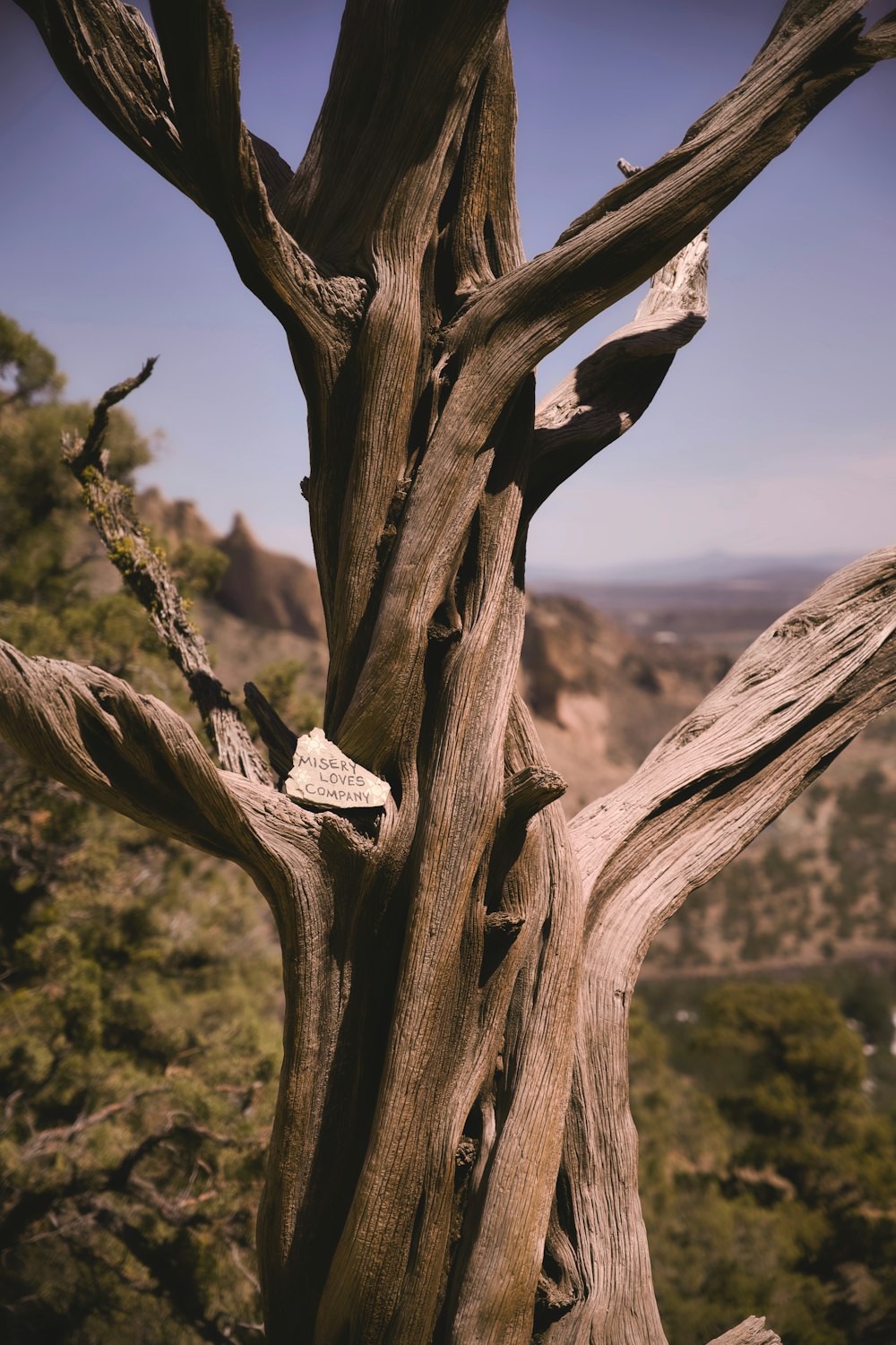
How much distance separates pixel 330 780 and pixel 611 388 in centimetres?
103

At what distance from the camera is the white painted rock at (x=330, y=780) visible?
1560 mm

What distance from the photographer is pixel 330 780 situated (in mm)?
1574

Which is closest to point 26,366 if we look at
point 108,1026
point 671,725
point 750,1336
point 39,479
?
point 39,479

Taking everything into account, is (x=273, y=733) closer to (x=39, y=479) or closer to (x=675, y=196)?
(x=675, y=196)

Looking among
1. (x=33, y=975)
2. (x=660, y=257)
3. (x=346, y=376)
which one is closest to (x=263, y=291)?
(x=346, y=376)

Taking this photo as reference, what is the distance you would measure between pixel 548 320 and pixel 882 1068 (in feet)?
74.6

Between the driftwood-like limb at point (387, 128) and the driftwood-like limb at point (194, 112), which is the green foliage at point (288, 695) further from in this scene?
the driftwood-like limb at point (194, 112)

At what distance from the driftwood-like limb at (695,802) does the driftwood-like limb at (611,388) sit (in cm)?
53

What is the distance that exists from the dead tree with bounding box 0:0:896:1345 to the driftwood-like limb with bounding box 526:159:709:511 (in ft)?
0.23

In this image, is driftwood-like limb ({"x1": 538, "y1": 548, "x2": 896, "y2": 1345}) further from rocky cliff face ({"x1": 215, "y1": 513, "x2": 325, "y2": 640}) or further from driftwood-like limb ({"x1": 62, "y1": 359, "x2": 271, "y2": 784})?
rocky cliff face ({"x1": 215, "y1": 513, "x2": 325, "y2": 640})

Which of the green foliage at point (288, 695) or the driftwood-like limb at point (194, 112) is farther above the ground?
the green foliage at point (288, 695)

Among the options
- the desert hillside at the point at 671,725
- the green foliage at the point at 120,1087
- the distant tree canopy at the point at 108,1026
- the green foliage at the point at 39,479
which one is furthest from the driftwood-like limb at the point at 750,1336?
the desert hillside at the point at 671,725

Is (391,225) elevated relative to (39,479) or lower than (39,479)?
lower

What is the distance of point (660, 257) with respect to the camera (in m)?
1.68
